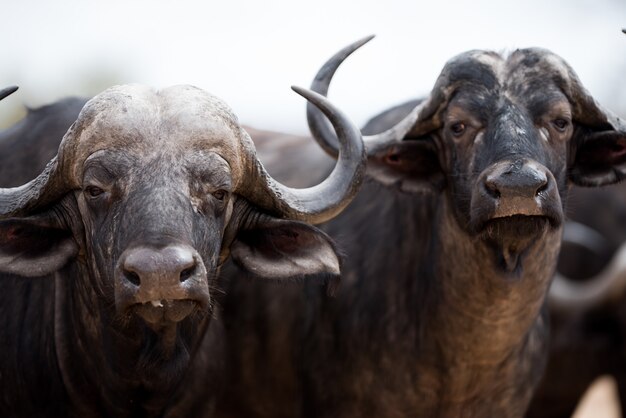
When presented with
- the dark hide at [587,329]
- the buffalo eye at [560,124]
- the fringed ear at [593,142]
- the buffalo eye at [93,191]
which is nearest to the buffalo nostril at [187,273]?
the buffalo eye at [93,191]

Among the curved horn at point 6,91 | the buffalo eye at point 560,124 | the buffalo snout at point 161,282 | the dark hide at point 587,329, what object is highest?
the curved horn at point 6,91

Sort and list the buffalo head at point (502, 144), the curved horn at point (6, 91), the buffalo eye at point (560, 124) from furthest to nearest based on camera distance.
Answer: the buffalo eye at point (560, 124)
the buffalo head at point (502, 144)
the curved horn at point (6, 91)

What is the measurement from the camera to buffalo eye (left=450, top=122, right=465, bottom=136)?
20.6 feet

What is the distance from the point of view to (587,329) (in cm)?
976

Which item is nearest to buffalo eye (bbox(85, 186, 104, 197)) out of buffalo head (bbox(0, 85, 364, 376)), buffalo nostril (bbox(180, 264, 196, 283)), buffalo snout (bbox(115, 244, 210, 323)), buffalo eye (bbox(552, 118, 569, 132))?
buffalo head (bbox(0, 85, 364, 376))

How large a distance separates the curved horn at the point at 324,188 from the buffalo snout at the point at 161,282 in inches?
32.7

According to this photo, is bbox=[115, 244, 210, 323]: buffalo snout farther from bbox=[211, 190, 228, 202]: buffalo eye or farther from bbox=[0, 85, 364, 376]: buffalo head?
bbox=[211, 190, 228, 202]: buffalo eye

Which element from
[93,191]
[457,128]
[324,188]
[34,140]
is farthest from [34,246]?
[457,128]

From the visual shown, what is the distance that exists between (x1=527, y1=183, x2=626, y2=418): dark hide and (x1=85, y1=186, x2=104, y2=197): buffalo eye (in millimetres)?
5108

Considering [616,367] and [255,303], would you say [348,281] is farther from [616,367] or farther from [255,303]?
[616,367]

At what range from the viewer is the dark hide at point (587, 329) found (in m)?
9.66

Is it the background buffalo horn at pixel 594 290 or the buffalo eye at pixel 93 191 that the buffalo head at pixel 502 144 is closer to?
the buffalo eye at pixel 93 191

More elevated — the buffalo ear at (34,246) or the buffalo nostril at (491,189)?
the buffalo nostril at (491,189)

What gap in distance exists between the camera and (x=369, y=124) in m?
7.90
